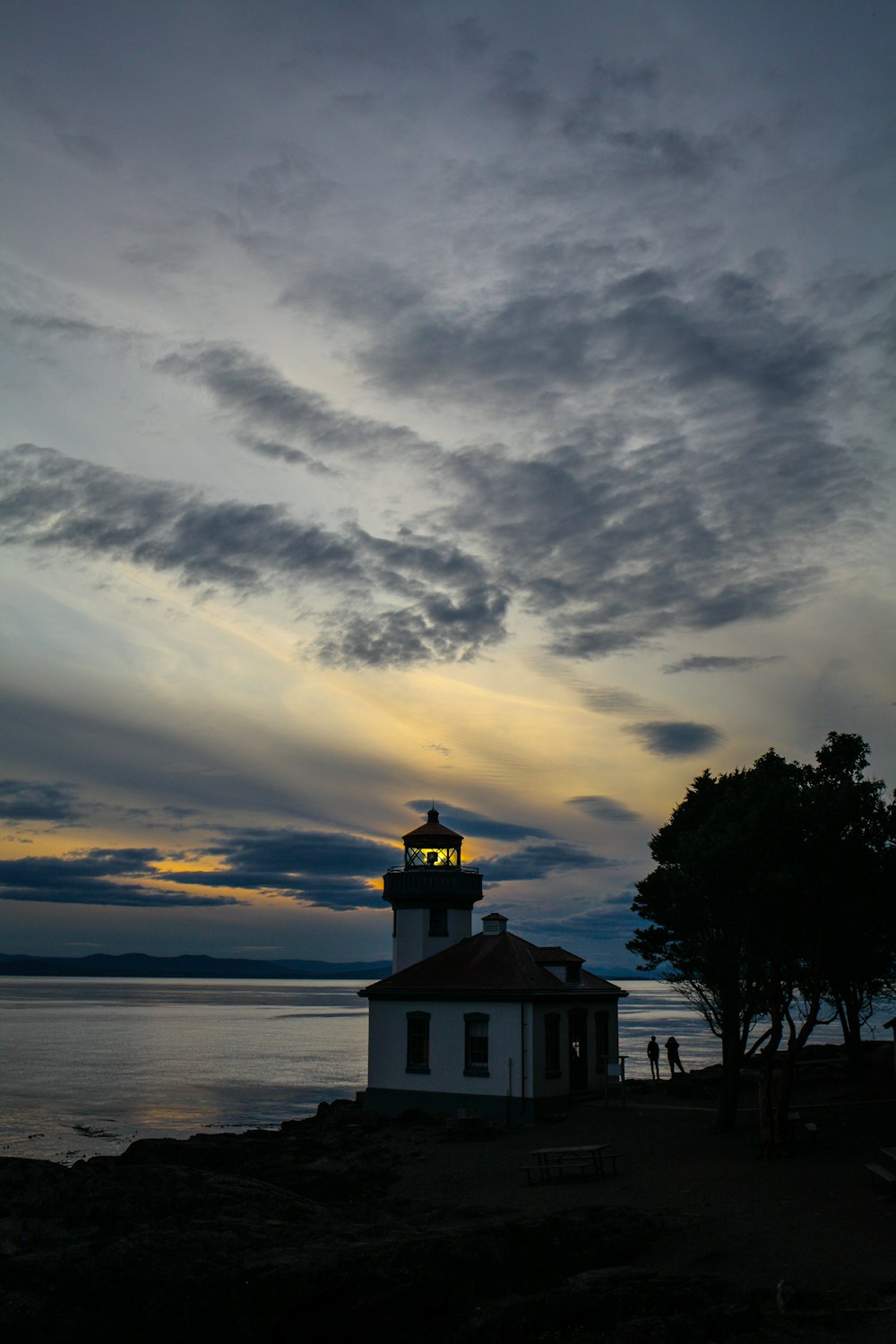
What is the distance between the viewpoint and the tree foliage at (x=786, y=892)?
2298cm

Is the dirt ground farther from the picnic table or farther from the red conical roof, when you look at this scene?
the red conical roof

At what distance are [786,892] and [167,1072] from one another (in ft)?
198

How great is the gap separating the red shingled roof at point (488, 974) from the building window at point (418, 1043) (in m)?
0.85


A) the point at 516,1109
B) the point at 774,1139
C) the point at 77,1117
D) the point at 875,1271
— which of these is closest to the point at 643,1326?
the point at 875,1271

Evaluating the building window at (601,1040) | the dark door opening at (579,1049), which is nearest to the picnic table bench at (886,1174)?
the dark door opening at (579,1049)

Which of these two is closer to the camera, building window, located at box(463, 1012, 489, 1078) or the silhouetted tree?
the silhouetted tree

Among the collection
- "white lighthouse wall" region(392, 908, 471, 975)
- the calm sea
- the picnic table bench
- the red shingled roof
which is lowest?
the calm sea

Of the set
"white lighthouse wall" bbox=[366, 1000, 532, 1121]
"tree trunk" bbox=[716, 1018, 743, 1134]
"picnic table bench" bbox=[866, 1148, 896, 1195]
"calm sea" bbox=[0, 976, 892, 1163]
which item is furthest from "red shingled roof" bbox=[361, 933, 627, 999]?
"picnic table bench" bbox=[866, 1148, 896, 1195]

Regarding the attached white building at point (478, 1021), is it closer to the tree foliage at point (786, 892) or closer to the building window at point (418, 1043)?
the building window at point (418, 1043)

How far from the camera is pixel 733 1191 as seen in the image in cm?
2062

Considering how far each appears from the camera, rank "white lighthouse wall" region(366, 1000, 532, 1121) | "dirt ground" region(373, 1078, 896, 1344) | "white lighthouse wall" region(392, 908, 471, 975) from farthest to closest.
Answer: "white lighthouse wall" region(392, 908, 471, 975) → "white lighthouse wall" region(366, 1000, 532, 1121) → "dirt ground" region(373, 1078, 896, 1344)

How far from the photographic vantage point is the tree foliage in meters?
23.0

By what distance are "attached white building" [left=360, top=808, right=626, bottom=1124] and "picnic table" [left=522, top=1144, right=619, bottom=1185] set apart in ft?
26.6

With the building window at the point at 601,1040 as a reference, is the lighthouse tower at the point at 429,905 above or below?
above
